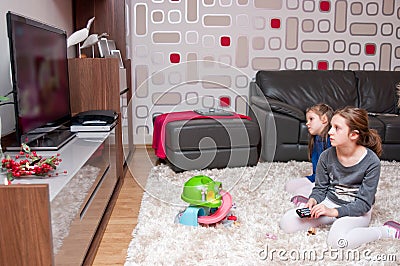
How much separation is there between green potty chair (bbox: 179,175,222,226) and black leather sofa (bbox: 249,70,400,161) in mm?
1492

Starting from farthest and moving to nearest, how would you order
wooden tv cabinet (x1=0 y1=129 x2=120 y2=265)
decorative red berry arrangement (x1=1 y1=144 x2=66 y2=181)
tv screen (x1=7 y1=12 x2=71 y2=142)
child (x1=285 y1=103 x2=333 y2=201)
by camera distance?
1. child (x1=285 y1=103 x2=333 y2=201)
2. tv screen (x1=7 y1=12 x2=71 y2=142)
3. decorative red berry arrangement (x1=1 y1=144 x2=66 y2=181)
4. wooden tv cabinet (x1=0 y1=129 x2=120 y2=265)

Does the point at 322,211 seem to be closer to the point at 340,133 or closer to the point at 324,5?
the point at 340,133

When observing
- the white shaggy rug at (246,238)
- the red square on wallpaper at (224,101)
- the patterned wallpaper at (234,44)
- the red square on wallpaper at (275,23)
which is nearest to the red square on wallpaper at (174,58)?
the patterned wallpaper at (234,44)

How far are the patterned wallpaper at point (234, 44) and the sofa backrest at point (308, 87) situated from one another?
0.30 meters

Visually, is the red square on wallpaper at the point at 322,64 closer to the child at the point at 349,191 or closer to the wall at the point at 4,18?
the child at the point at 349,191

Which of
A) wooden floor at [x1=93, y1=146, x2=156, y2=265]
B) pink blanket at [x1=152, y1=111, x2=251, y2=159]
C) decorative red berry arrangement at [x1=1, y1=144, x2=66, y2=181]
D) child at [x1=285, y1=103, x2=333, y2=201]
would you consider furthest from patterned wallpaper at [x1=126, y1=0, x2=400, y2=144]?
decorative red berry arrangement at [x1=1, y1=144, x2=66, y2=181]

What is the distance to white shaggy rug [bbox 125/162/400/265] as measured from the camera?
1.99 meters

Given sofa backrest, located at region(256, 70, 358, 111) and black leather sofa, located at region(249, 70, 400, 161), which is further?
sofa backrest, located at region(256, 70, 358, 111)

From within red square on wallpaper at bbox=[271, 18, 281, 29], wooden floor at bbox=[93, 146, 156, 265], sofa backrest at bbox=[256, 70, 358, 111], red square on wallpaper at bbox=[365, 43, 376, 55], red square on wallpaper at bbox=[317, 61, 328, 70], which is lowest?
wooden floor at bbox=[93, 146, 156, 265]

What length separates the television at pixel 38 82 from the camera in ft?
6.15

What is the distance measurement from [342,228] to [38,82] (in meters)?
1.67

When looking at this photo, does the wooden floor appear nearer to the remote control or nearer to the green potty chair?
the green potty chair

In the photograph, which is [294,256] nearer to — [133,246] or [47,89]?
[133,246]

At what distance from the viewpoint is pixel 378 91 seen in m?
4.32
